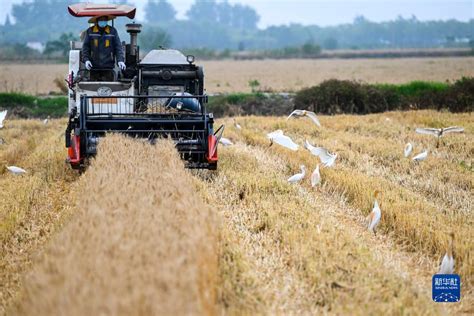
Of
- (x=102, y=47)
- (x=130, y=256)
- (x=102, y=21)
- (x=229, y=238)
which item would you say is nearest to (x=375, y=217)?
(x=229, y=238)

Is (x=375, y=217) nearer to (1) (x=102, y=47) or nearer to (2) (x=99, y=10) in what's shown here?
(1) (x=102, y=47)

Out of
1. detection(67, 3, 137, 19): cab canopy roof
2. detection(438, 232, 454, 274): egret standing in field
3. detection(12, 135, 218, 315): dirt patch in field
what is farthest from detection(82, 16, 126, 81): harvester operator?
detection(438, 232, 454, 274): egret standing in field

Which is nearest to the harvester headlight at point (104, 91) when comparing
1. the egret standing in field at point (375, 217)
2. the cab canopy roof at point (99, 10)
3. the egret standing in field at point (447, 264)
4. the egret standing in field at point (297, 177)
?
the cab canopy roof at point (99, 10)

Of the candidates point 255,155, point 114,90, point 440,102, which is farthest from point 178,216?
point 440,102

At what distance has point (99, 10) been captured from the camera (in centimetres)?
1050

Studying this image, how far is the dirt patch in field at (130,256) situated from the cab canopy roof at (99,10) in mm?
4644

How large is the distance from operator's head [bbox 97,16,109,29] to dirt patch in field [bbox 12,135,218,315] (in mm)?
4628

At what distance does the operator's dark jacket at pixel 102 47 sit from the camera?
1045cm

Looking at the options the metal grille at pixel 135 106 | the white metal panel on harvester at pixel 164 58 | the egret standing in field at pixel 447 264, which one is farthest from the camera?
the white metal panel on harvester at pixel 164 58

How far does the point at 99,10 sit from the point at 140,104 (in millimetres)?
1695

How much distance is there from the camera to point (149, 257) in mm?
4410

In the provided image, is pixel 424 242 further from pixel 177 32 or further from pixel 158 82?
pixel 177 32

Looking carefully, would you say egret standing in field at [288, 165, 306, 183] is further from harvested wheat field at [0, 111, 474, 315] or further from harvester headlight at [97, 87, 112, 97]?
harvester headlight at [97, 87, 112, 97]

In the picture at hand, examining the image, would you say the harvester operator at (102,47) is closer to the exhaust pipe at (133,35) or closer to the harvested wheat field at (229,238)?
the exhaust pipe at (133,35)
